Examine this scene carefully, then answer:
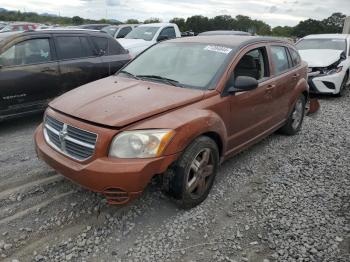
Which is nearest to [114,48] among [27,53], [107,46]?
[107,46]

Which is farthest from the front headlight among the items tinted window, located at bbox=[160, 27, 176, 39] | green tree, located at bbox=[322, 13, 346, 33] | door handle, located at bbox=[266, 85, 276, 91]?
green tree, located at bbox=[322, 13, 346, 33]

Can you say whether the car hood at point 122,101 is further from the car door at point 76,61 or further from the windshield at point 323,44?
the windshield at point 323,44

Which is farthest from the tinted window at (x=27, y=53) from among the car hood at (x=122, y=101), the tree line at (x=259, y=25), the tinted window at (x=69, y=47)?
the tree line at (x=259, y=25)

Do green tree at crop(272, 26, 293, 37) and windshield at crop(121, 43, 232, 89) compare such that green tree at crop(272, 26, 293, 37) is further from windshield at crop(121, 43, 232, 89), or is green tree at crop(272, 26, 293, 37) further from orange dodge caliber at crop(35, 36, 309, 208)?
windshield at crop(121, 43, 232, 89)

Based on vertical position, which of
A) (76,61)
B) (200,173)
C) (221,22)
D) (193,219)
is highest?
(221,22)

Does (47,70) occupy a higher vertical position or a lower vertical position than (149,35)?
lower

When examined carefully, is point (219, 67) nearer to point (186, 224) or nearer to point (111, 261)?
point (186, 224)

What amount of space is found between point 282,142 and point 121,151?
3.44m

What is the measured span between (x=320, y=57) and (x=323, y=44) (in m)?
1.24

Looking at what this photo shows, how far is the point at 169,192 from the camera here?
11.2 ft

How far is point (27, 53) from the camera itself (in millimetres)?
5910

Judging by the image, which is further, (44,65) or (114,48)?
(114,48)

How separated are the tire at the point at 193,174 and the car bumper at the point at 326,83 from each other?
20.0ft

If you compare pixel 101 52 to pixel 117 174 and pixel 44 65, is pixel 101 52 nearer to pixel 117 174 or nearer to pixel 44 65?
pixel 44 65
